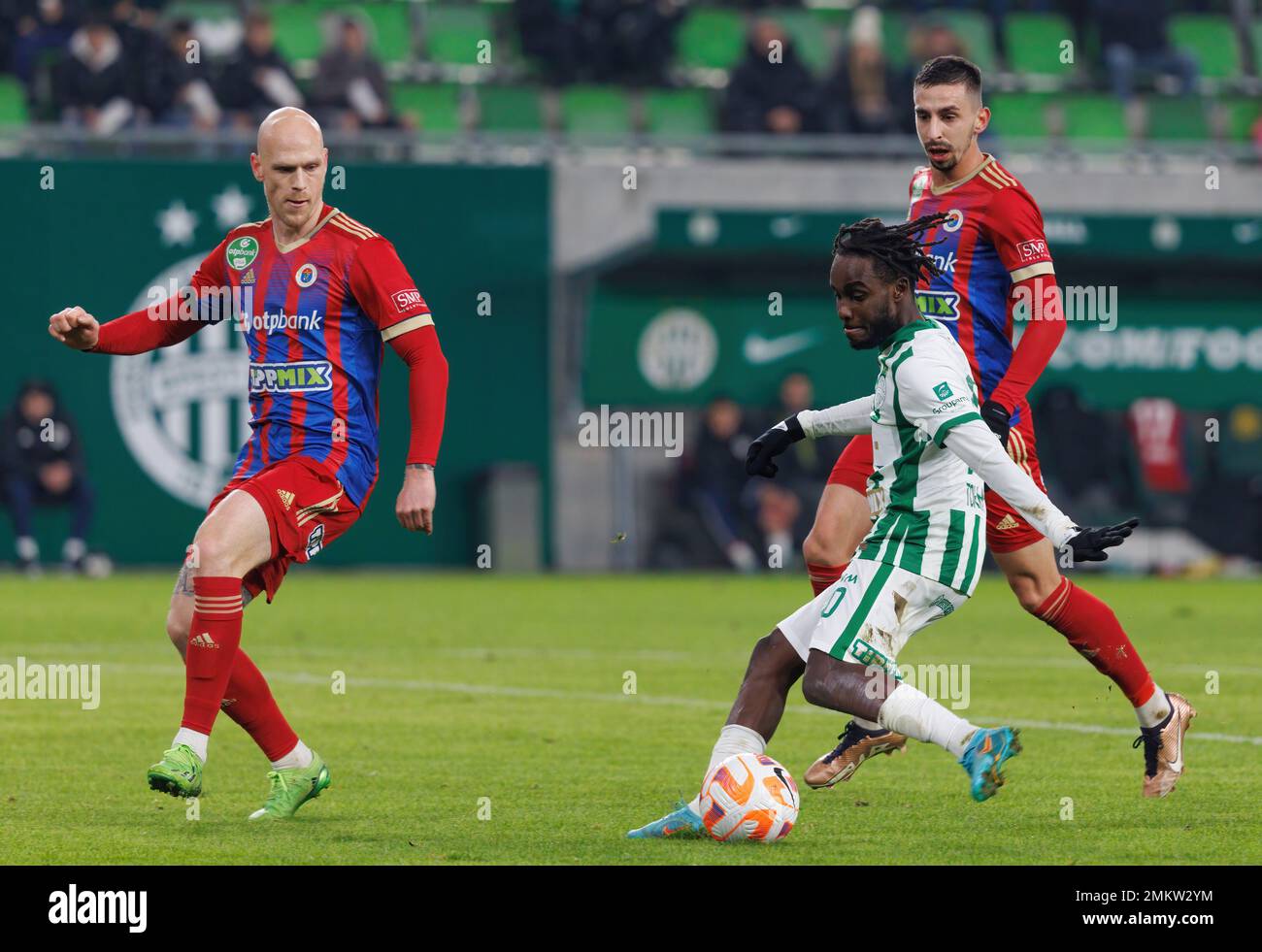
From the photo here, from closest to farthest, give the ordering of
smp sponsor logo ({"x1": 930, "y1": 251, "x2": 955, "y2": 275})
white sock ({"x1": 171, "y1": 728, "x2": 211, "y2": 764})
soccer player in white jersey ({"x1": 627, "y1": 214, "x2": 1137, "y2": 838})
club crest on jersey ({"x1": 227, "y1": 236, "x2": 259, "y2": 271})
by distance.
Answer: soccer player in white jersey ({"x1": 627, "y1": 214, "x2": 1137, "y2": 838}) < white sock ({"x1": 171, "y1": 728, "x2": 211, "y2": 764}) < club crest on jersey ({"x1": 227, "y1": 236, "x2": 259, "y2": 271}) < smp sponsor logo ({"x1": 930, "y1": 251, "x2": 955, "y2": 275})

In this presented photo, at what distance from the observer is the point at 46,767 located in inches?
312

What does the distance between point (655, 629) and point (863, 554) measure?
8.11m

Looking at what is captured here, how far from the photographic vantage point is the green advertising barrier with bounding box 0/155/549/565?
67.4ft

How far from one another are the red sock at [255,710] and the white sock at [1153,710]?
9.05ft

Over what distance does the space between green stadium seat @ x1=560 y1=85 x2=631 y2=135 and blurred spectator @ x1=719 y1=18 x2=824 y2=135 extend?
1065 millimetres

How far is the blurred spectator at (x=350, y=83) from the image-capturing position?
2109 cm

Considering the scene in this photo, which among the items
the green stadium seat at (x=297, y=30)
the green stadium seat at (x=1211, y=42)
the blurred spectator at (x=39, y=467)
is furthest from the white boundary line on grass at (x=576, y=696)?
the green stadium seat at (x=1211, y=42)

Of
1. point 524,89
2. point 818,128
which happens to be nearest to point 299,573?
point 524,89

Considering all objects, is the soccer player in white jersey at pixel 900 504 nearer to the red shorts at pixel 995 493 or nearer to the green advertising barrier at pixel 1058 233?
the red shorts at pixel 995 493

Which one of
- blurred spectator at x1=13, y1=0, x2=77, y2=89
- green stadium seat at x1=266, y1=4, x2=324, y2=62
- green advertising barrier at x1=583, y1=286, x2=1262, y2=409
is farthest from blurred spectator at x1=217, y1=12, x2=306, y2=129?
green advertising barrier at x1=583, y1=286, x2=1262, y2=409

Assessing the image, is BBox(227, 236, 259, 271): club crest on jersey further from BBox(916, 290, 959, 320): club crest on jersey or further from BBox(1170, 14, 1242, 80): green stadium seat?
BBox(1170, 14, 1242, 80): green stadium seat

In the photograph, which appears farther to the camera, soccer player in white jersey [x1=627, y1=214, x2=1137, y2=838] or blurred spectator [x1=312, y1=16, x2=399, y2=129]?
blurred spectator [x1=312, y1=16, x2=399, y2=129]

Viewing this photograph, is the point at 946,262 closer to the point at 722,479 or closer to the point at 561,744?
the point at 561,744
